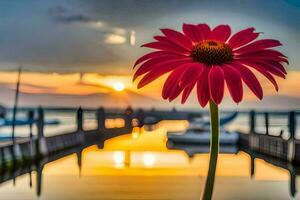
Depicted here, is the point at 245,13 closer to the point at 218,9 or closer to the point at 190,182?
the point at 218,9

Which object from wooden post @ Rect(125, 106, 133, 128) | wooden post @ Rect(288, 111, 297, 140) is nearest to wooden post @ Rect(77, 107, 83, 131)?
wooden post @ Rect(125, 106, 133, 128)

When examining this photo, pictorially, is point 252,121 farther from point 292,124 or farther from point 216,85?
point 216,85

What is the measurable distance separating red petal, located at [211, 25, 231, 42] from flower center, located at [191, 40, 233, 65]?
25 mm

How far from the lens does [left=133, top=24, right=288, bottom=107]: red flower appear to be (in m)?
0.36

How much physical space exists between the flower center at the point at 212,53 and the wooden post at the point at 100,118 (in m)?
5.85

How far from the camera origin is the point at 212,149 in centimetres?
37

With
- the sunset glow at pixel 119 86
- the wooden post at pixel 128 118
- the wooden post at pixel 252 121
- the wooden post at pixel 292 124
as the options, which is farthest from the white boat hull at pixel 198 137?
the sunset glow at pixel 119 86

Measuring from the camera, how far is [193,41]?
40 centimetres

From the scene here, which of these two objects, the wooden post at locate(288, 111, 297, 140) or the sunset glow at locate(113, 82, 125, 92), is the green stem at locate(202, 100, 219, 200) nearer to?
the sunset glow at locate(113, 82, 125, 92)

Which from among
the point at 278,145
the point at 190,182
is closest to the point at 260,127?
the point at 278,145

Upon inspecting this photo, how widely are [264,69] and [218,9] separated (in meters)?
1.48

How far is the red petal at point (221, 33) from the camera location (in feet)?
1.39

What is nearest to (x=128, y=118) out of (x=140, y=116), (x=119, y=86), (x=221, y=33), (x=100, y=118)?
(x=140, y=116)

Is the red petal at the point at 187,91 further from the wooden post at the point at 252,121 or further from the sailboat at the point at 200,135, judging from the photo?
the wooden post at the point at 252,121
